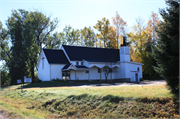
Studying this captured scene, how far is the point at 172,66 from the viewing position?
11242 mm

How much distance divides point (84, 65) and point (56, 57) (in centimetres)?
619

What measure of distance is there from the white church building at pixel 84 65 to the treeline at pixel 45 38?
4138 mm

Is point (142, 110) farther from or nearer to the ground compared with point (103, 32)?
nearer to the ground

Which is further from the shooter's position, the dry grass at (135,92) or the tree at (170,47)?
the dry grass at (135,92)

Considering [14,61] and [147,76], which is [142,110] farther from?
[147,76]

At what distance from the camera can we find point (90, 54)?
1698 inches

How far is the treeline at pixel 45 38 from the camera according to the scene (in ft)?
130

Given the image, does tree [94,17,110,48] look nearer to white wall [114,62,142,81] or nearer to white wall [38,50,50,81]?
white wall [114,62,142,81]

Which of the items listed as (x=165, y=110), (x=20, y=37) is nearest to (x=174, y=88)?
(x=165, y=110)

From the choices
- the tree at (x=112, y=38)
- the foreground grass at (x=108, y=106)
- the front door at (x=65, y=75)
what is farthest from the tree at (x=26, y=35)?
the foreground grass at (x=108, y=106)

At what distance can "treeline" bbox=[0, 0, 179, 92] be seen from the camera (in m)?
39.7

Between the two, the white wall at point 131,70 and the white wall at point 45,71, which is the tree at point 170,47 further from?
the white wall at point 131,70

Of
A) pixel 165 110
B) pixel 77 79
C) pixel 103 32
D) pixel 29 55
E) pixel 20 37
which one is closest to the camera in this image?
pixel 165 110

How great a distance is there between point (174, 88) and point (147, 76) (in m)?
38.8
